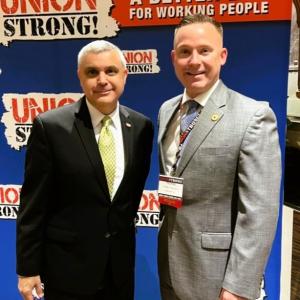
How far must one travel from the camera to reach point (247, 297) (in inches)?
55.2

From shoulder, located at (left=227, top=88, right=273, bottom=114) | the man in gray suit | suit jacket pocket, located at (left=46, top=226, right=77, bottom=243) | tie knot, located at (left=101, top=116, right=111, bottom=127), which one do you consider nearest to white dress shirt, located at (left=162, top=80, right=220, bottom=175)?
the man in gray suit

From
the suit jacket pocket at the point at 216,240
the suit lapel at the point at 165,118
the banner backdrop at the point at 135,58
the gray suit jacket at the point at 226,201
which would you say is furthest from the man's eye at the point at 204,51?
the banner backdrop at the point at 135,58

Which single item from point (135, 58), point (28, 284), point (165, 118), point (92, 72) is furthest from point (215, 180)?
point (135, 58)

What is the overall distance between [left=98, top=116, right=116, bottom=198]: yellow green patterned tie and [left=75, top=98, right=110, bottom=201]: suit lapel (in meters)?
0.03

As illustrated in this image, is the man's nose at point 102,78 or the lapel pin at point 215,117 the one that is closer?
the lapel pin at point 215,117

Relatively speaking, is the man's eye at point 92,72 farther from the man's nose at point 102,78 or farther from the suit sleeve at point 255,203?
the suit sleeve at point 255,203

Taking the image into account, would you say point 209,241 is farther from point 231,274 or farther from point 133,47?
point 133,47

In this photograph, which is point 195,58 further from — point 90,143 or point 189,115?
point 90,143

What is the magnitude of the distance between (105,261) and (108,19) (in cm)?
129

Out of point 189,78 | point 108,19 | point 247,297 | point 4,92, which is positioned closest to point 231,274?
point 247,297

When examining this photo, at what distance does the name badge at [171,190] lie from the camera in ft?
4.93

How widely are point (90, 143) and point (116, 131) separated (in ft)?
0.44

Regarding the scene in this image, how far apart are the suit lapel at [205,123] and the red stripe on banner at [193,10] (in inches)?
32.7

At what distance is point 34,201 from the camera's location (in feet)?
5.26
